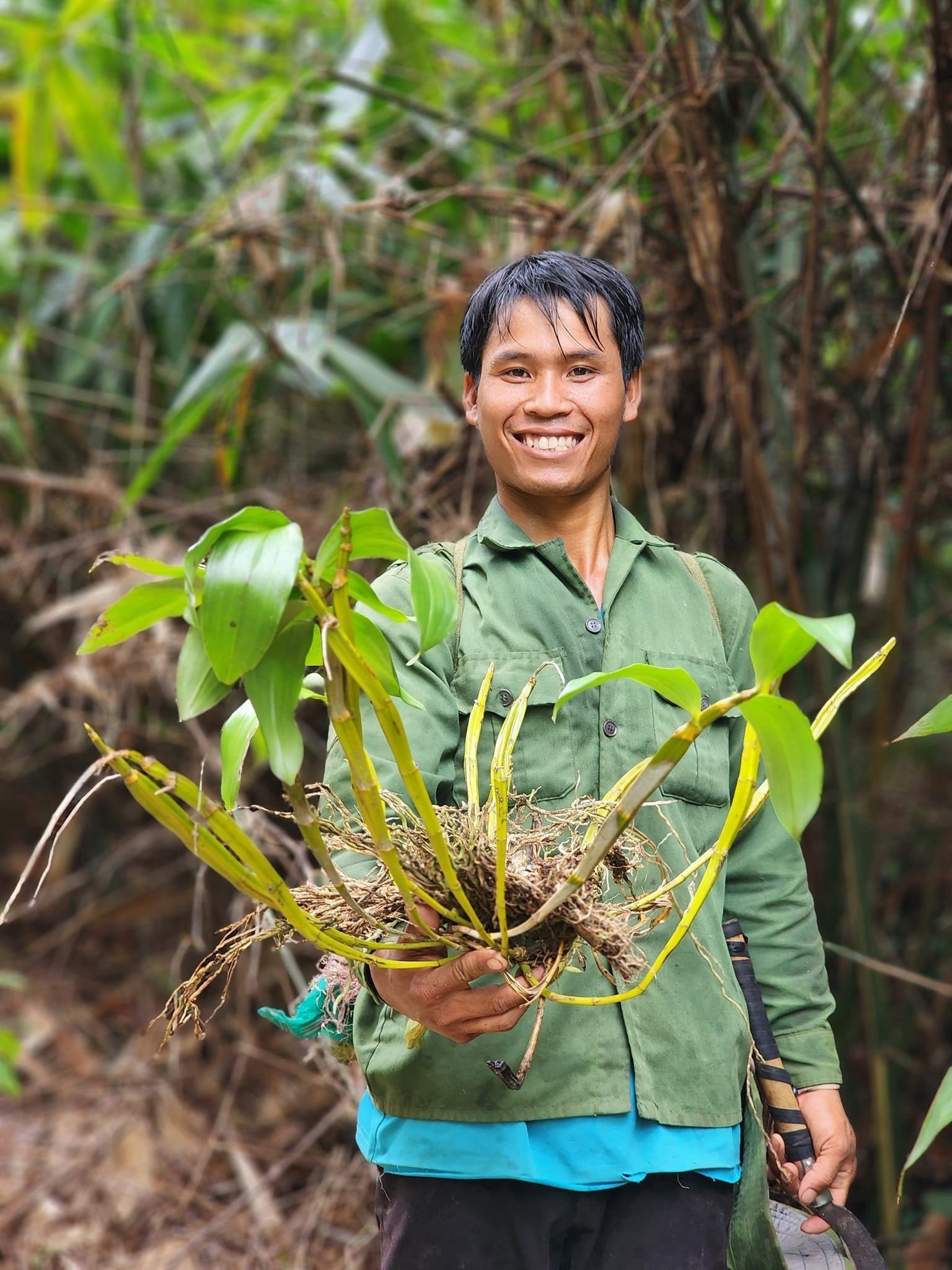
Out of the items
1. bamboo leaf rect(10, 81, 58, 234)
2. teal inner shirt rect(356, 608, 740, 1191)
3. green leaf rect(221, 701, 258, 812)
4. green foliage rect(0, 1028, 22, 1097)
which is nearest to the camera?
green leaf rect(221, 701, 258, 812)

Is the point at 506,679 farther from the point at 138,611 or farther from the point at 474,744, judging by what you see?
the point at 138,611

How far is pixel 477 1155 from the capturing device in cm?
99

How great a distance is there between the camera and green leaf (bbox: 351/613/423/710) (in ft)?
2.55

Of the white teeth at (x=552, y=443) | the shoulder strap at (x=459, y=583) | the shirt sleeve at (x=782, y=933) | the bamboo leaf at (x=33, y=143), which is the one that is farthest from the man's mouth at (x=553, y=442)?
the bamboo leaf at (x=33, y=143)

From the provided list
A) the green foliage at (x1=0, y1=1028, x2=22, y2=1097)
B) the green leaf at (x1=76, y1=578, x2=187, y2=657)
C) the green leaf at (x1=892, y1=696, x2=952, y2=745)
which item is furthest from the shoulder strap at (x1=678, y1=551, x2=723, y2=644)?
the green foliage at (x1=0, y1=1028, x2=22, y2=1097)

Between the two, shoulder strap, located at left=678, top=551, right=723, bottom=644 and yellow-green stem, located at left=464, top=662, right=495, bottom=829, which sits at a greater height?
shoulder strap, located at left=678, top=551, right=723, bottom=644

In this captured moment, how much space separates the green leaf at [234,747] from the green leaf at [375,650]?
91 mm

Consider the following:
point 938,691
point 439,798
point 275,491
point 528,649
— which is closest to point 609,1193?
point 439,798

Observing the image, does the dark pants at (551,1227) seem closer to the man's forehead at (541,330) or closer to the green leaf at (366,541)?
the green leaf at (366,541)

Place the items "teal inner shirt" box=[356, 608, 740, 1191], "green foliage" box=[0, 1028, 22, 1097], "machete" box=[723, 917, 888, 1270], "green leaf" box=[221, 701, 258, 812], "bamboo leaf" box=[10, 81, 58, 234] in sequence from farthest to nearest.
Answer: "bamboo leaf" box=[10, 81, 58, 234] → "green foliage" box=[0, 1028, 22, 1097] → "machete" box=[723, 917, 888, 1270] → "teal inner shirt" box=[356, 608, 740, 1191] → "green leaf" box=[221, 701, 258, 812]

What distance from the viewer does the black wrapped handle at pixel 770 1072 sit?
3.58 feet

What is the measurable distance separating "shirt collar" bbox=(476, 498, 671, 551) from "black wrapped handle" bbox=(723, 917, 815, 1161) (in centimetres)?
36

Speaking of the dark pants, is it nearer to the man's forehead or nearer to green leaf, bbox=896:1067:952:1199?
green leaf, bbox=896:1067:952:1199

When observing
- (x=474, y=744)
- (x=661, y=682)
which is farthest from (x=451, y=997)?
(x=661, y=682)
